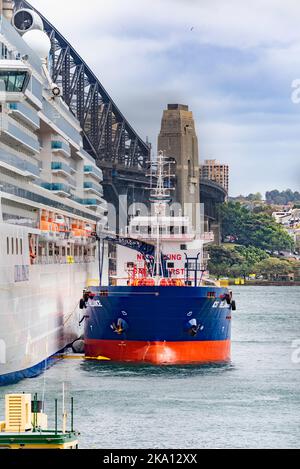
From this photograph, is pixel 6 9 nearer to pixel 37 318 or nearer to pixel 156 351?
pixel 37 318

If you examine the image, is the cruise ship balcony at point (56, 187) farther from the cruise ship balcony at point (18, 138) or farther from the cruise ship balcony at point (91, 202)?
the cruise ship balcony at point (91, 202)

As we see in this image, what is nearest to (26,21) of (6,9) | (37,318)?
(6,9)

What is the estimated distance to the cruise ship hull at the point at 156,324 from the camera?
195 feet

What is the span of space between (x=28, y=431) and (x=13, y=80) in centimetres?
3152

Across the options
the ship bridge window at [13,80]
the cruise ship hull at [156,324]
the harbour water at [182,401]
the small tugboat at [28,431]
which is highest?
the ship bridge window at [13,80]

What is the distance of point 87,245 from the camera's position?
85000 mm

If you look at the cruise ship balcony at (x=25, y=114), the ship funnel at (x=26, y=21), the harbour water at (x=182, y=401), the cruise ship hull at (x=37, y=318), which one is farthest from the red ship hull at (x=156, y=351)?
the ship funnel at (x=26, y=21)

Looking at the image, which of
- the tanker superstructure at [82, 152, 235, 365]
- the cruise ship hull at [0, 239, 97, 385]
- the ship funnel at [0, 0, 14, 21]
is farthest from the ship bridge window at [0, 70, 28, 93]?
the ship funnel at [0, 0, 14, 21]

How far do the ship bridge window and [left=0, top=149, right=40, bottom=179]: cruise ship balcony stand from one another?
9.11ft

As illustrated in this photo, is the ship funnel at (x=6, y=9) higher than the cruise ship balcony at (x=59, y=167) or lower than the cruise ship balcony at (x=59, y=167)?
higher

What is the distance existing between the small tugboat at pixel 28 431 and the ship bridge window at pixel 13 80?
1163 inches

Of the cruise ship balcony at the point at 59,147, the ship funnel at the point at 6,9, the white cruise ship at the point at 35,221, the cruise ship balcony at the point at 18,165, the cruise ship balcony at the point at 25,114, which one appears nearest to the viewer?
the white cruise ship at the point at 35,221
